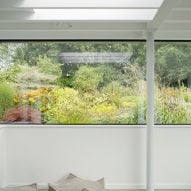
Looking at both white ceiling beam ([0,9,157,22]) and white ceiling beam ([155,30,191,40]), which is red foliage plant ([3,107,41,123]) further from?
white ceiling beam ([155,30,191,40])

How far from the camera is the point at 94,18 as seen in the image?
4172 millimetres

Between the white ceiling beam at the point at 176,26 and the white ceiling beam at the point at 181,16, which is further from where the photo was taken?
the white ceiling beam at the point at 176,26

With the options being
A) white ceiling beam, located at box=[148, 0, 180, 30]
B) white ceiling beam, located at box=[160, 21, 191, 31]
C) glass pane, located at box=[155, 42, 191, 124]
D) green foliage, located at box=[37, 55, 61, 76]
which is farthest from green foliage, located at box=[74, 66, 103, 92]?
white ceiling beam, located at box=[148, 0, 180, 30]

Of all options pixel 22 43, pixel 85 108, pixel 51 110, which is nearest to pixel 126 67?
pixel 85 108

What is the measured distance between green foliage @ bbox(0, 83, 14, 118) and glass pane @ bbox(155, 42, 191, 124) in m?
2.70

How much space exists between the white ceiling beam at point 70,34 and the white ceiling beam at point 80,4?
1.47 meters

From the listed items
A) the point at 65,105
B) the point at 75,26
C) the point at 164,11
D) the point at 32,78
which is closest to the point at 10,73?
the point at 32,78

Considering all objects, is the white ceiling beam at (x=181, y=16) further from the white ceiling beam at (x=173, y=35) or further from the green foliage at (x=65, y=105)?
the green foliage at (x=65, y=105)

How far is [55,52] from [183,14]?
2560 mm

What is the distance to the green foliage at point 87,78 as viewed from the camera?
19.1ft

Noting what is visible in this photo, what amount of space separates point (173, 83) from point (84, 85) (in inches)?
64.8

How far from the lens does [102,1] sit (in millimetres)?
3619

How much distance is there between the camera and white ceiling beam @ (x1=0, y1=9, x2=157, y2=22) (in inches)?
163

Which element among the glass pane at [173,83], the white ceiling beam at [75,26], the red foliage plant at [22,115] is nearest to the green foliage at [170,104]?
the glass pane at [173,83]
